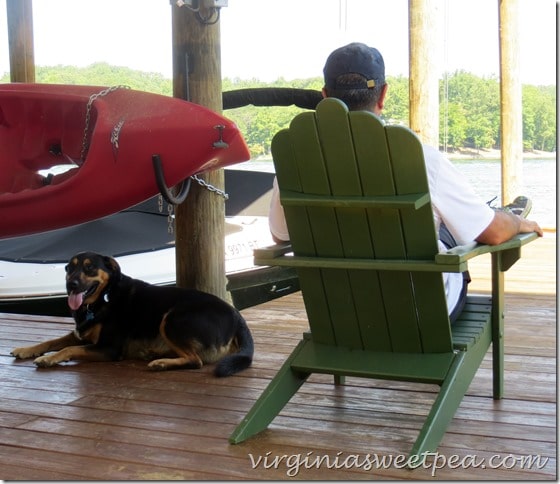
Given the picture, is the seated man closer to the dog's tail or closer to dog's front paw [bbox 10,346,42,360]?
the dog's tail

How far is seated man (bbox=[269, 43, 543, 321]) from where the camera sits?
2.53 metres

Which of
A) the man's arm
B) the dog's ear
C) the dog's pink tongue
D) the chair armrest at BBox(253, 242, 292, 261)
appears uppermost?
the man's arm

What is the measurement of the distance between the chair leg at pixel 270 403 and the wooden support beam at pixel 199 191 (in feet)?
3.82

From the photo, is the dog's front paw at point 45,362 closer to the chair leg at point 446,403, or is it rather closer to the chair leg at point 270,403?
the chair leg at point 270,403

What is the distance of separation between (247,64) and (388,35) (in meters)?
5.52

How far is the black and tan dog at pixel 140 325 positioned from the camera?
3594mm

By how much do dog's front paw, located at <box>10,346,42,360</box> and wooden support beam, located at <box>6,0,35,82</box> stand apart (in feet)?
14.1

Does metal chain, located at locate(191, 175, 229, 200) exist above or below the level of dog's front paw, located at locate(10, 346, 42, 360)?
above

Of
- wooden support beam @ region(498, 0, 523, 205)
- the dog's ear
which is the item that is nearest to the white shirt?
the dog's ear

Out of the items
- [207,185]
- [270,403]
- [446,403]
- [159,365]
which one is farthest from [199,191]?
[446,403]

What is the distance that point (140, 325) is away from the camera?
3.77m

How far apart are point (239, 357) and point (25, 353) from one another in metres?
1.06

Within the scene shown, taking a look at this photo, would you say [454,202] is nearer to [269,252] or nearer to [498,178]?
[269,252]

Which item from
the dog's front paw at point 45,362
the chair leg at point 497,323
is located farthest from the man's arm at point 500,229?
the dog's front paw at point 45,362
